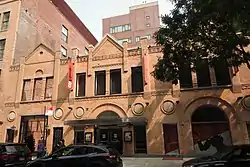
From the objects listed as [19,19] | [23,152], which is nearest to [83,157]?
[23,152]

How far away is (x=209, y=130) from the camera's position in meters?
17.9

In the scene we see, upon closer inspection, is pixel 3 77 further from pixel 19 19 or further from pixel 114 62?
pixel 114 62

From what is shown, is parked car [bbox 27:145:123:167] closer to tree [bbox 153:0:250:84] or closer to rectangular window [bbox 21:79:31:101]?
tree [bbox 153:0:250:84]

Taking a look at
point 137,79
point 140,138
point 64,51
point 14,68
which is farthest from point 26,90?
point 140,138

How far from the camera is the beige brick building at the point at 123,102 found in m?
17.9

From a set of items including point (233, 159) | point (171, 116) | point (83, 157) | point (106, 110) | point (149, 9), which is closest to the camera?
point (233, 159)

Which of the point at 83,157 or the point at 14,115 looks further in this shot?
the point at 14,115

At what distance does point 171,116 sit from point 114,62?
733 centimetres

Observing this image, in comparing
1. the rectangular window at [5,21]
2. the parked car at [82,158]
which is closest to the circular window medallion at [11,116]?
the rectangular window at [5,21]

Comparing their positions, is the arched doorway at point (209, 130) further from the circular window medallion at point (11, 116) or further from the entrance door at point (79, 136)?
the circular window medallion at point (11, 116)

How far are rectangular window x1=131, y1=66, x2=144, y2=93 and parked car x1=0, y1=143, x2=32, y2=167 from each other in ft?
35.1

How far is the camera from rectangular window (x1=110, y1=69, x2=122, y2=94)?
21062mm

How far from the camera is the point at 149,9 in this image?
175 feet

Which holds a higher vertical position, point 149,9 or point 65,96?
point 149,9
